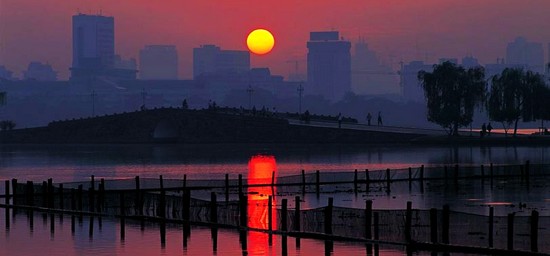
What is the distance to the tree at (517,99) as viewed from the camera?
169 meters

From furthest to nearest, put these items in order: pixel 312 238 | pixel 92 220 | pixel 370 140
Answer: pixel 370 140
pixel 92 220
pixel 312 238

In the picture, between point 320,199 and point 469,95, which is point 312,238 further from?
point 469,95

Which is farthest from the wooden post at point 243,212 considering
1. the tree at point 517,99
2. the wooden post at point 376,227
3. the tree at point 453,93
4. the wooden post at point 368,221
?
the tree at point 517,99

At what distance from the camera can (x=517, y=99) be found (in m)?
171

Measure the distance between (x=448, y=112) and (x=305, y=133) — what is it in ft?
84.4

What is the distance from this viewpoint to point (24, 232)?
172ft

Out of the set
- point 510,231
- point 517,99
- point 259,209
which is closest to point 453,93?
point 517,99

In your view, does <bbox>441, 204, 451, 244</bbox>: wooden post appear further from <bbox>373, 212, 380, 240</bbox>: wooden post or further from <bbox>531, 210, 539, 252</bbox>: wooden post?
<bbox>531, 210, 539, 252</bbox>: wooden post

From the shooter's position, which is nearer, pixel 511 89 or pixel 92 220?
pixel 92 220

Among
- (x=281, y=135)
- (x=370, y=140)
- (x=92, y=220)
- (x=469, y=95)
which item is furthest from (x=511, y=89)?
(x=92, y=220)

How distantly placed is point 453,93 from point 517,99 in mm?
8071

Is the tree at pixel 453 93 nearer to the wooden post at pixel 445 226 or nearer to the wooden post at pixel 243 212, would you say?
the wooden post at pixel 243 212

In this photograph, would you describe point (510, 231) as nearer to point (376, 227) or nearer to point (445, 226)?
point (445, 226)

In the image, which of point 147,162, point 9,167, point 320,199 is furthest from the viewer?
point 147,162
